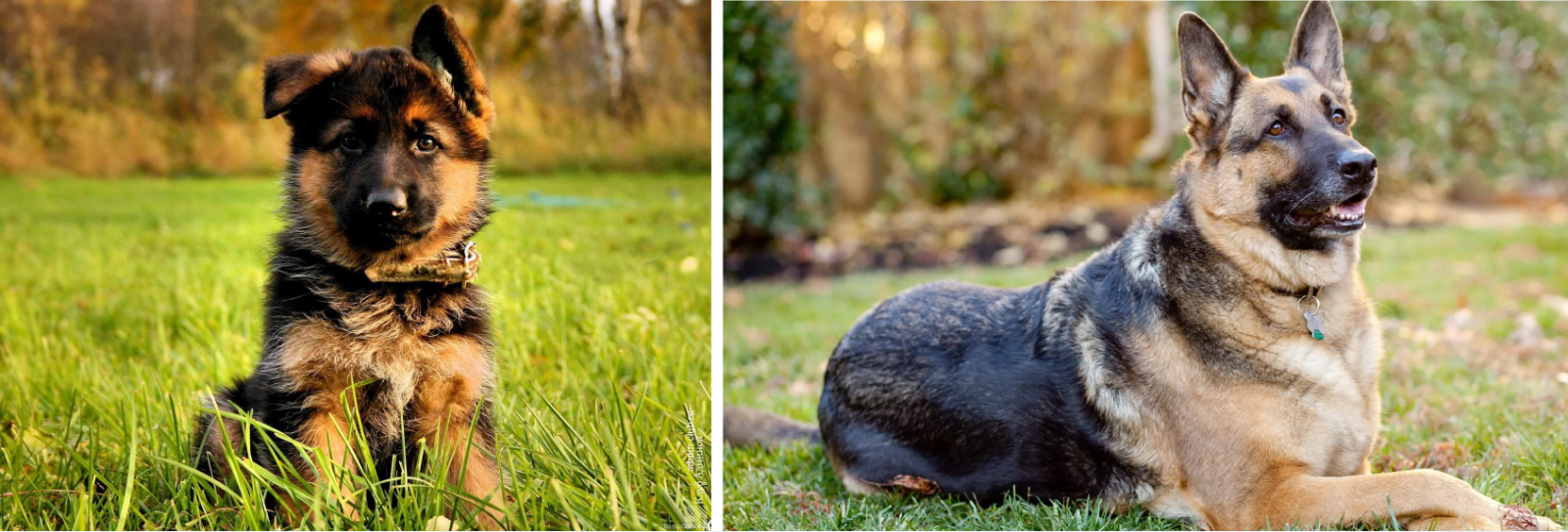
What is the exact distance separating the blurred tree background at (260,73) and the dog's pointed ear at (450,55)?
8.04 feet

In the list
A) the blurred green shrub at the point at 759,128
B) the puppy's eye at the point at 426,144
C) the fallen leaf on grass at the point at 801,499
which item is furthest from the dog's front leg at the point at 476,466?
the blurred green shrub at the point at 759,128

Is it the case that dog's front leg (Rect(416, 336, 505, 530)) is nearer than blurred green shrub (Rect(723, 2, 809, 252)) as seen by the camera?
Yes

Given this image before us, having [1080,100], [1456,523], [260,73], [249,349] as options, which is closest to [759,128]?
[260,73]

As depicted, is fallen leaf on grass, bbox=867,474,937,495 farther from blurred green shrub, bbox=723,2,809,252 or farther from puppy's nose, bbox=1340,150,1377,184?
blurred green shrub, bbox=723,2,809,252

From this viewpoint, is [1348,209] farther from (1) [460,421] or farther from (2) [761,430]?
(1) [460,421]

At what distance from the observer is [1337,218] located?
3.19 metres

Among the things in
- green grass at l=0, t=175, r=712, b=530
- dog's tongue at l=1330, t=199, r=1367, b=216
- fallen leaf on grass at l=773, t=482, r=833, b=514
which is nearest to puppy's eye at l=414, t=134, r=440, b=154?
green grass at l=0, t=175, r=712, b=530

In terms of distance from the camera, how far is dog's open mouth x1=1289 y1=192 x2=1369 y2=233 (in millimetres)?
3176

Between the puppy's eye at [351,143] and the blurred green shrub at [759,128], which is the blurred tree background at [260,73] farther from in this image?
the puppy's eye at [351,143]

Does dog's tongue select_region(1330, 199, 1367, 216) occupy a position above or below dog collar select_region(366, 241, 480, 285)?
above

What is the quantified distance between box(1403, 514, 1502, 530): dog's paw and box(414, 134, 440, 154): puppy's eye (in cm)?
327

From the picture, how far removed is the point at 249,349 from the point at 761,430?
2347 mm

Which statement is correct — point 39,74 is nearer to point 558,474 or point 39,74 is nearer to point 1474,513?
point 558,474

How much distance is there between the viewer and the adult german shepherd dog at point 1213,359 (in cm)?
308
